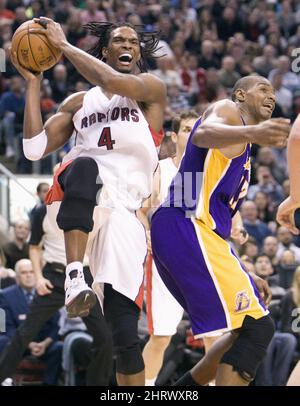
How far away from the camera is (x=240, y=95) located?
18.5 ft

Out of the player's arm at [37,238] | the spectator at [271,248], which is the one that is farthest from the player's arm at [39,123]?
the spectator at [271,248]

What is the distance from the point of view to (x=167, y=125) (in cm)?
1363

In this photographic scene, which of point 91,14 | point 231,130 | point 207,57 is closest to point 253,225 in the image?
point 207,57

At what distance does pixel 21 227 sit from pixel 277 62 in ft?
22.5

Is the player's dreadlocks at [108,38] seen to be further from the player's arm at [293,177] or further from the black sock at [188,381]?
the black sock at [188,381]

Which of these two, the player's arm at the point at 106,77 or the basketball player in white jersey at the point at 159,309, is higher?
the player's arm at the point at 106,77

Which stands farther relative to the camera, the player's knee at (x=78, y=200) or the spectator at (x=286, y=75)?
the spectator at (x=286, y=75)

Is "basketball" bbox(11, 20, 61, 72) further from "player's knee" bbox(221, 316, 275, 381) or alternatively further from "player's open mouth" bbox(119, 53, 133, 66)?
"player's knee" bbox(221, 316, 275, 381)

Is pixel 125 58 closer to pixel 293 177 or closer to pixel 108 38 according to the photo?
pixel 108 38

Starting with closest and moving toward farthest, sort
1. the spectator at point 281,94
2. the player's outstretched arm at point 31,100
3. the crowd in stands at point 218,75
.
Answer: the player's outstretched arm at point 31,100 → the crowd in stands at point 218,75 → the spectator at point 281,94

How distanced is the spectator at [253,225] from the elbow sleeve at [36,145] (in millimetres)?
6029

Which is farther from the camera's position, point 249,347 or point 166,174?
point 166,174

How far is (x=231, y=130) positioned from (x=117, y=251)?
1.19m

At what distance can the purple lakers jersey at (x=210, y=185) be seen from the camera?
549 centimetres
